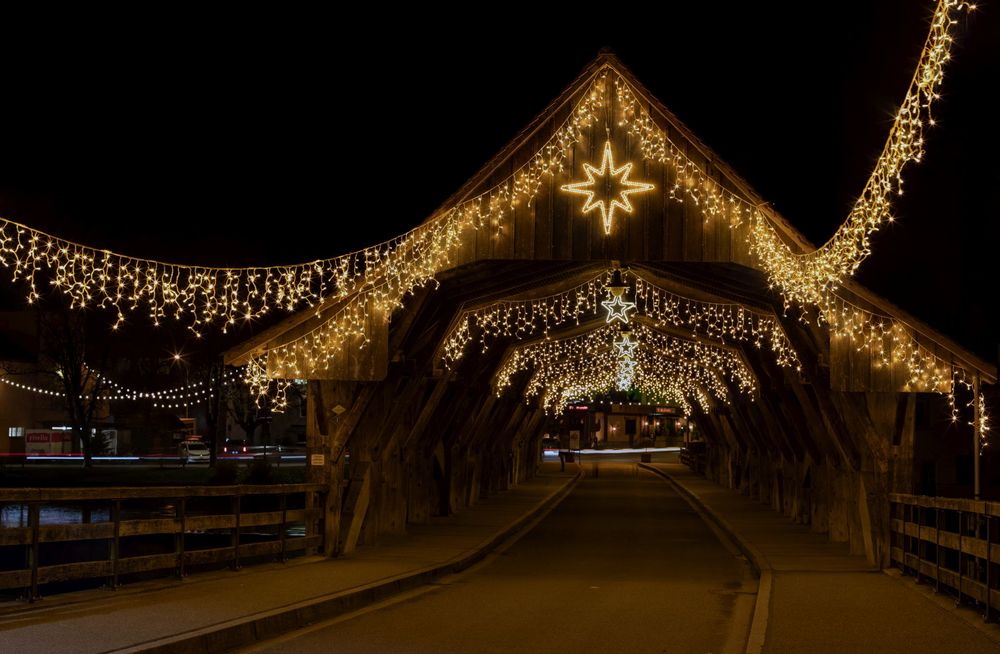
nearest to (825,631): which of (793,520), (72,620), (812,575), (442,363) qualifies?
(812,575)

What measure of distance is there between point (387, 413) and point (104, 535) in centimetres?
668

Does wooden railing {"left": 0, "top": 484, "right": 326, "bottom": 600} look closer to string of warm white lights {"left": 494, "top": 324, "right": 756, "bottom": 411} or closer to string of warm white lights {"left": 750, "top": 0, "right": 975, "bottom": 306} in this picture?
string of warm white lights {"left": 750, "top": 0, "right": 975, "bottom": 306}

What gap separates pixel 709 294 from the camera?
64.0 ft

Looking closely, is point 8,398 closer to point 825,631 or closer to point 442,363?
point 442,363

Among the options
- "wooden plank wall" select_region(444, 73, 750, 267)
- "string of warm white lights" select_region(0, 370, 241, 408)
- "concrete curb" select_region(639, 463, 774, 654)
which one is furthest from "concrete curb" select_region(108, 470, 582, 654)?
"string of warm white lights" select_region(0, 370, 241, 408)

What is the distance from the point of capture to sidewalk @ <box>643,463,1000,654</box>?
9766mm

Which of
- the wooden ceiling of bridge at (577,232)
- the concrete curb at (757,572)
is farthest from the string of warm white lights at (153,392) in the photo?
the wooden ceiling of bridge at (577,232)

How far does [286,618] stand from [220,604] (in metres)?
0.68

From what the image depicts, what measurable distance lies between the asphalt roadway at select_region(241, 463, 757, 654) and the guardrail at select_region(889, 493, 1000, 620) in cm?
193

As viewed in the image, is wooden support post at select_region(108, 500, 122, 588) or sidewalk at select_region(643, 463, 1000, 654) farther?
wooden support post at select_region(108, 500, 122, 588)

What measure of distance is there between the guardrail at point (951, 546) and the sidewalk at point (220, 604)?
582 cm

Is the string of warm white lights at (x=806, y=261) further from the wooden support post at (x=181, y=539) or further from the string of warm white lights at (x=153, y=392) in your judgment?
the string of warm white lights at (x=153, y=392)

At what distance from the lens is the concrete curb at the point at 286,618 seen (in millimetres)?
8884

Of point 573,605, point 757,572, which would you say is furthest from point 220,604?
point 757,572
